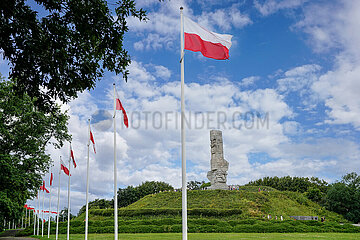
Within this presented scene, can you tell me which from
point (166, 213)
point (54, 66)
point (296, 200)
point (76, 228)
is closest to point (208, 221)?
point (166, 213)

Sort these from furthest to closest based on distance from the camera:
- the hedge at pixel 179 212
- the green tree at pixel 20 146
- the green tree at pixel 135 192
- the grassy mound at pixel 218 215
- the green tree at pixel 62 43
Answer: the green tree at pixel 135 192 → the hedge at pixel 179 212 → the grassy mound at pixel 218 215 → the green tree at pixel 20 146 → the green tree at pixel 62 43

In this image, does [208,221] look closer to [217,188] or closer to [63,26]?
[217,188]

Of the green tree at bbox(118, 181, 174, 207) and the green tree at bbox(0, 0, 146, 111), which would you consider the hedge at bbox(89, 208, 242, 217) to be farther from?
the green tree at bbox(118, 181, 174, 207)

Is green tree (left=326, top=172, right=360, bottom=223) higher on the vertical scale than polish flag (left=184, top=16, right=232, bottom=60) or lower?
lower

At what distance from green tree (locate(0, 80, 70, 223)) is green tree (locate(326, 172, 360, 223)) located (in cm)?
3985

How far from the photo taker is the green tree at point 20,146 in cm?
2256

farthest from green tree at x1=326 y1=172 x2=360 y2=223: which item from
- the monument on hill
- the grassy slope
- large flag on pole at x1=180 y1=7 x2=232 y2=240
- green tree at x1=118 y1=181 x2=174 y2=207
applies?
large flag on pole at x1=180 y1=7 x2=232 y2=240

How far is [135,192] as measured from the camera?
73.1 meters

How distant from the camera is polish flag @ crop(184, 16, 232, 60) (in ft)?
31.0

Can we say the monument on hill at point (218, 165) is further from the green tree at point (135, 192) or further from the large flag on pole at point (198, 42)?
the large flag on pole at point (198, 42)

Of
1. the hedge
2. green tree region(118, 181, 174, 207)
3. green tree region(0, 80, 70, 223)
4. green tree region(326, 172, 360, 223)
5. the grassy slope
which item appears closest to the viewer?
green tree region(0, 80, 70, 223)

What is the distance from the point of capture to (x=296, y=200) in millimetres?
47438

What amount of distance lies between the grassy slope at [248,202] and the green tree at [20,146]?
20008mm

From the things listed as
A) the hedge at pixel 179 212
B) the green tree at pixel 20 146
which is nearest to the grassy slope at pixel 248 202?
the hedge at pixel 179 212
